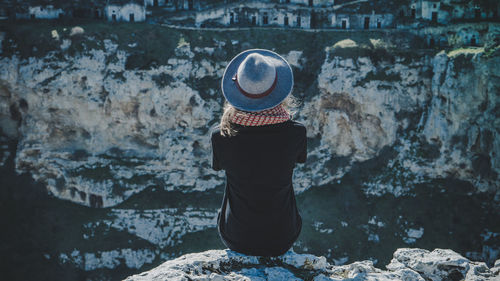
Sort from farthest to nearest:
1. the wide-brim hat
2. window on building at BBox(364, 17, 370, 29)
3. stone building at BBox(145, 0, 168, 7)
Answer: stone building at BBox(145, 0, 168, 7) < window on building at BBox(364, 17, 370, 29) < the wide-brim hat

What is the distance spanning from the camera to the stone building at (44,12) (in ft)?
158

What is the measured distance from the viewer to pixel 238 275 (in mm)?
6375

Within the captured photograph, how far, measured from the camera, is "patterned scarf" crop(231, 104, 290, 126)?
250 inches

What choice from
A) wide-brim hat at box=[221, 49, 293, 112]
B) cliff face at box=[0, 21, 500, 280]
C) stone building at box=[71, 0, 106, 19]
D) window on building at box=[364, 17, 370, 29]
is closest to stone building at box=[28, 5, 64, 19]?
stone building at box=[71, 0, 106, 19]

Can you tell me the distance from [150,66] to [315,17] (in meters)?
22.4

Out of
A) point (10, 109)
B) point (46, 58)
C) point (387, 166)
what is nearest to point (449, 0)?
point (387, 166)

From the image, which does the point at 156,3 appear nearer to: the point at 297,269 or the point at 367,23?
the point at 367,23

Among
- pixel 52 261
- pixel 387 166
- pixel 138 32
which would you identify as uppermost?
pixel 138 32

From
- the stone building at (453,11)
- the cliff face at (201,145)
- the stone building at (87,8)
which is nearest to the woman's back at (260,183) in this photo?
the cliff face at (201,145)

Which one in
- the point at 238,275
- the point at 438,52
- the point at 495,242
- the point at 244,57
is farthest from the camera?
the point at 438,52

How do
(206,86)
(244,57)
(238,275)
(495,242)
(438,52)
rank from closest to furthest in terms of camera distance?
1. (238,275)
2. (244,57)
3. (495,242)
4. (438,52)
5. (206,86)

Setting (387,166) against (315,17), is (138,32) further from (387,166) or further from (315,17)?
(387,166)

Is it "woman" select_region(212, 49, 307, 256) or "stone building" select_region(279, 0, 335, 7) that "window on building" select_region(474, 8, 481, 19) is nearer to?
"stone building" select_region(279, 0, 335, 7)

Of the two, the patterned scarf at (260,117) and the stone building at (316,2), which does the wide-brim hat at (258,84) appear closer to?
the patterned scarf at (260,117)
